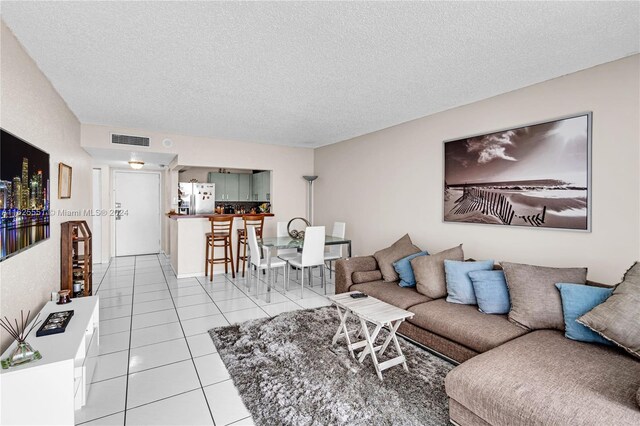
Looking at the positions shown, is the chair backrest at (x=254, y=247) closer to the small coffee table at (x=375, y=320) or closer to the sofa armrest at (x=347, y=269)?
the sofa armrest at (x=347, y=269)

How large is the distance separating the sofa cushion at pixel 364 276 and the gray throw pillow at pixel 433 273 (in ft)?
1.80

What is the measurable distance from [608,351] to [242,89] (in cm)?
355

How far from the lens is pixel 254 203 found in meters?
8.10

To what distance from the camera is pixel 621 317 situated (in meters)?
1.81

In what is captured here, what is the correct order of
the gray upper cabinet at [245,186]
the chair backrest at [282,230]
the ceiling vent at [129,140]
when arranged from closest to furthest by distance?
the ceiling vent at [129,140], the chair backrest at [282,230], the gray upper cabinet at [245,186]

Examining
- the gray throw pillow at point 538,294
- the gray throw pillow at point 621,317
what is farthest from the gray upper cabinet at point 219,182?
the gray throw pillow at point 621,317

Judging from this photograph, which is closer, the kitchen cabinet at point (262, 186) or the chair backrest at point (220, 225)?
the chair backrest at point (220, 225)

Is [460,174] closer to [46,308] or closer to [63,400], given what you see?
[63,400]

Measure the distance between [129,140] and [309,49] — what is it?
379 centimetres

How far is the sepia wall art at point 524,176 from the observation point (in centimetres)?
255

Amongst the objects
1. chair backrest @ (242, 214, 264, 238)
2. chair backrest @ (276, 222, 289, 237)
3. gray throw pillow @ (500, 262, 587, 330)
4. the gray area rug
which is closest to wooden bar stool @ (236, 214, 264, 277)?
chair backrest @ (242, 214, 264, 238)

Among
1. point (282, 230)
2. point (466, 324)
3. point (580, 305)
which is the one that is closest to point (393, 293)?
point (466, 324)

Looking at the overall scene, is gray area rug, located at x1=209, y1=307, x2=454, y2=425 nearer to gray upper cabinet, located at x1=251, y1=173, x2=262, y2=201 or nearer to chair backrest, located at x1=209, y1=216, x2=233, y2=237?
chair backrest, located at x1=209, y1=216, x2=233, y2=237

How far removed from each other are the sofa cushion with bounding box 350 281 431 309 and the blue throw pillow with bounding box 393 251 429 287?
6 centimetres
